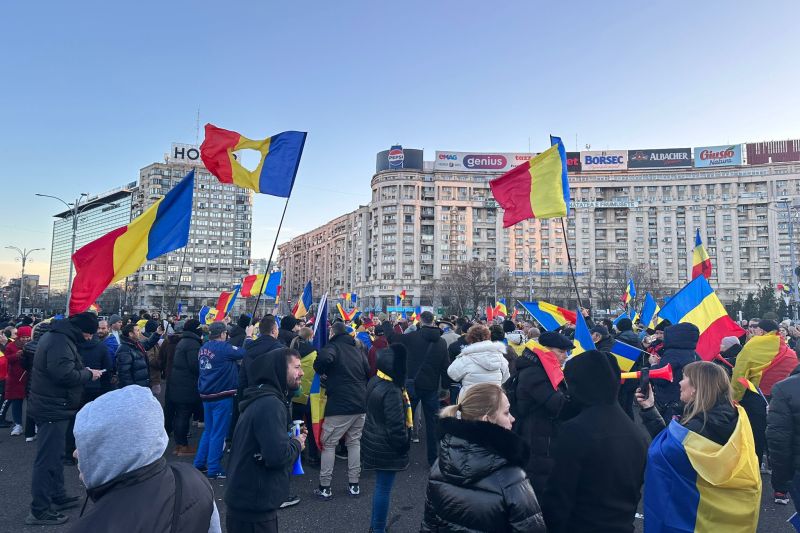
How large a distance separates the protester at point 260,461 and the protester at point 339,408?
99.0 inches

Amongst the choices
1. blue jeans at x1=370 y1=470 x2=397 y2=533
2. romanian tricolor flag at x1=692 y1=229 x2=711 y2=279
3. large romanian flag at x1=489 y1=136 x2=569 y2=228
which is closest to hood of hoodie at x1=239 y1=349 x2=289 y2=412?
blue jeans at x1=370 y1=470 x2=397 y2=533

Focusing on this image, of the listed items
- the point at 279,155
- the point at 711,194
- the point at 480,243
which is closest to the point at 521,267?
the point at 480,243

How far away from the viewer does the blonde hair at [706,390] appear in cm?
337

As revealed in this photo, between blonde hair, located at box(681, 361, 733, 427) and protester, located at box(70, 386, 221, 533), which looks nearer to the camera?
protester, located at box(70, 386, 221, 533)

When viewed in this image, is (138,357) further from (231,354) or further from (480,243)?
(480,243)

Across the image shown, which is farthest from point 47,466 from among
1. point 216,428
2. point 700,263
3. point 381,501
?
point 700,263

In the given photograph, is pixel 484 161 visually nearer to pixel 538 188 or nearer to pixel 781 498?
pixel 538 188

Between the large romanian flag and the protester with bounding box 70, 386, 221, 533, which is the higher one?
the large romanian flag

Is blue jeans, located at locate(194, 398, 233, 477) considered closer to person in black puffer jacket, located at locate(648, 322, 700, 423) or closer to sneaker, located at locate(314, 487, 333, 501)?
sneaker, located at locate(314, 487, 333, 501)

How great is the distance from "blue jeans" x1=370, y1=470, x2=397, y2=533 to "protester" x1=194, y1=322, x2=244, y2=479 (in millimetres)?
3004

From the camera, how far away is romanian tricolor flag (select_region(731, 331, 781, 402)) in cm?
682

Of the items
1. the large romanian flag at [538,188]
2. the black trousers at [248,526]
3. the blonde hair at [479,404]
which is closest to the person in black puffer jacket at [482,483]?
the blonde hair at [479,404]

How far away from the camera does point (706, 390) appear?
342 cm

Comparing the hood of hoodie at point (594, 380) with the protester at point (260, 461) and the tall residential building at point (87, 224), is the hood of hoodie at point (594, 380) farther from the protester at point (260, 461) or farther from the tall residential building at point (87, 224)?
the tall residential building at point (87, 224)
